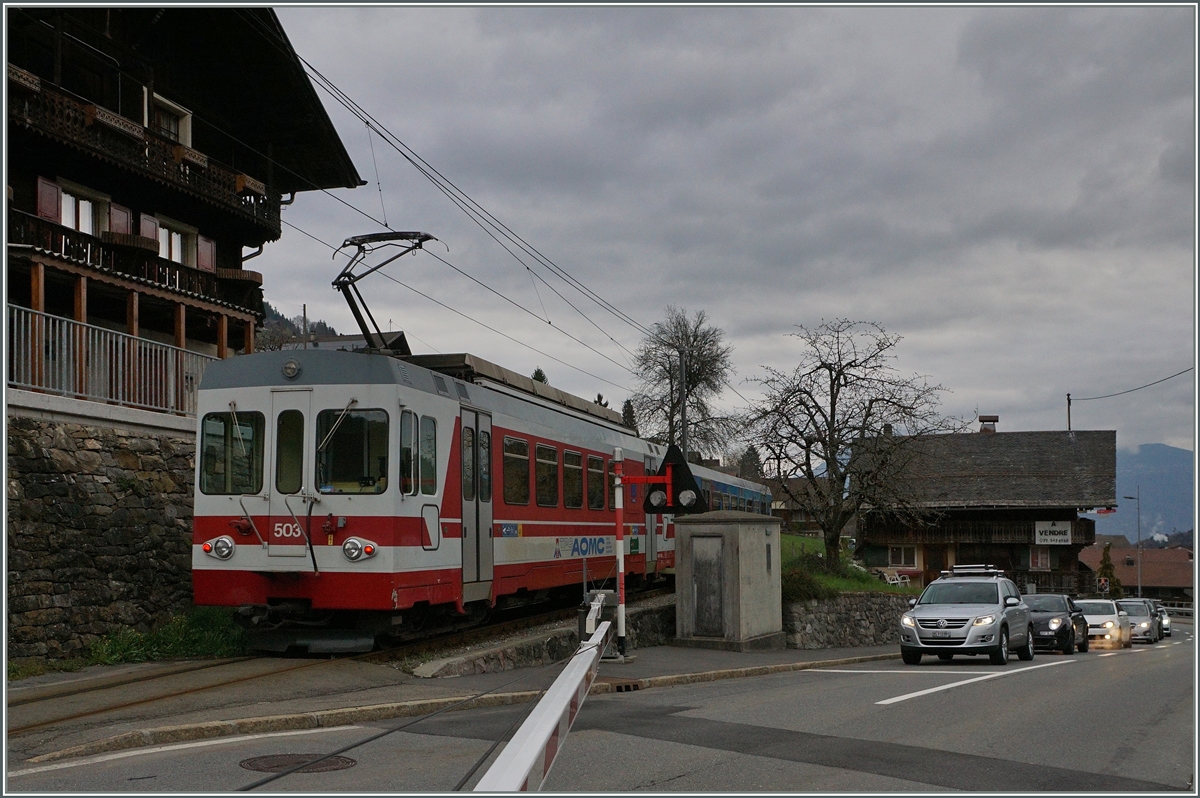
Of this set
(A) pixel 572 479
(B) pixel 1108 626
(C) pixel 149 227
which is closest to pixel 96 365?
(A) pixel 572 479

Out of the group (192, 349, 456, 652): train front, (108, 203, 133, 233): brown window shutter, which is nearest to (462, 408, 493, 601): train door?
(192, 349, 456, 652): train front

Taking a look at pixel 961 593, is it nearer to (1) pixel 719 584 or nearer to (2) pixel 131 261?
(1) pixel 719 584

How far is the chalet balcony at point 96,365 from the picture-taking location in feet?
49.1

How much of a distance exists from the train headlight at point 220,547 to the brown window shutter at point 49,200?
44.0 ft

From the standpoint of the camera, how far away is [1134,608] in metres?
40.6

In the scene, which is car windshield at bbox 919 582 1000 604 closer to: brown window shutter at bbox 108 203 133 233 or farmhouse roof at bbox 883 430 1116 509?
brown window shutter at bbox 108 203 133 233

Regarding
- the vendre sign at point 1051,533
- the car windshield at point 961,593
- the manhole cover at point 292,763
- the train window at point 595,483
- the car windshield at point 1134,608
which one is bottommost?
the car windshield at point 1134,608

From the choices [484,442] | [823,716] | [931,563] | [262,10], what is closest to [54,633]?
[484,442]

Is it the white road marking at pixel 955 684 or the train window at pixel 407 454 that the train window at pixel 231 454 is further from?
the white road marking at pixel 955 684

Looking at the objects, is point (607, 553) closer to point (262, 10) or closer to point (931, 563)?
point (262, 10)

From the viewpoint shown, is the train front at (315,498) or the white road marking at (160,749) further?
the train front at (315,498)

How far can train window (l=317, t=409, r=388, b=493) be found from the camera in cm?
1287

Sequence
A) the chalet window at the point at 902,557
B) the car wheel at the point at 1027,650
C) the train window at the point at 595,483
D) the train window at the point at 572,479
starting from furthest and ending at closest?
the chalet window at the point at 902,557 → the car wheel at the point at 1027,650 → the train window at the point at 595,483 → the train window at the point at 572,479

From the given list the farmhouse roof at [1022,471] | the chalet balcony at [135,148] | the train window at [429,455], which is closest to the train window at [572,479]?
the train window at [429,455]
